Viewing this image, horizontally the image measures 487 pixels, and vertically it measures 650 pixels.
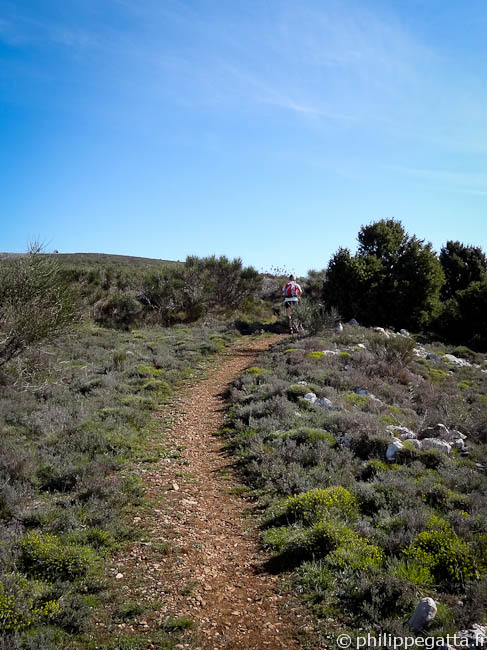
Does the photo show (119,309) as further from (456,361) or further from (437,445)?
(437,445)

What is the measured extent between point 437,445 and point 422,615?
4.32 meters

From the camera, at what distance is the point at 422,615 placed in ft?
11.9

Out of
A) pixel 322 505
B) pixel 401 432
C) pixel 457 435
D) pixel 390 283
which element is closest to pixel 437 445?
pixel 401 432

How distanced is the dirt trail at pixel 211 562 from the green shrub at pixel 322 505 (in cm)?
60

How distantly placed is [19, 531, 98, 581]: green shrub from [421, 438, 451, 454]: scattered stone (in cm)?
567

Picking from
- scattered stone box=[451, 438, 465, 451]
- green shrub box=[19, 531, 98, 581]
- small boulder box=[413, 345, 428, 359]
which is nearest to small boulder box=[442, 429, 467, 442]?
scattered stone box=[451, 438, 465, 451]

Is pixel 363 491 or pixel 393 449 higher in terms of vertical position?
pixel 393 449

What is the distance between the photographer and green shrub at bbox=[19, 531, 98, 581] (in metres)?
4.25

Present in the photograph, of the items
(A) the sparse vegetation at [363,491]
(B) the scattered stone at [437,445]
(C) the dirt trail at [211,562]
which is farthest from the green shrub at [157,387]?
(B) the scattered stone at [437,445]

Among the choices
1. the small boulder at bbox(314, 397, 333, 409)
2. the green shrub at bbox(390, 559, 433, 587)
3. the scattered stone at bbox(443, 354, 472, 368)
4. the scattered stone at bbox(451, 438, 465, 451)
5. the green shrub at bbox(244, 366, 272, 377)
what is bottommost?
the green shrub at bbox(390, 559, 433, 587)

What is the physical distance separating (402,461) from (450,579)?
2.63 m

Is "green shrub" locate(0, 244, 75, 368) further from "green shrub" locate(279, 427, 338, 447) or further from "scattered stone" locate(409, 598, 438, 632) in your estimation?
"scattered stone" locate(409, 598, 438, 632)

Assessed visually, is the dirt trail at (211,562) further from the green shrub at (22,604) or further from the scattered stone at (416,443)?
the scattered stone at (416,443)

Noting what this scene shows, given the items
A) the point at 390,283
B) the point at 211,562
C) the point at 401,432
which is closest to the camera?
the point at 211,562
